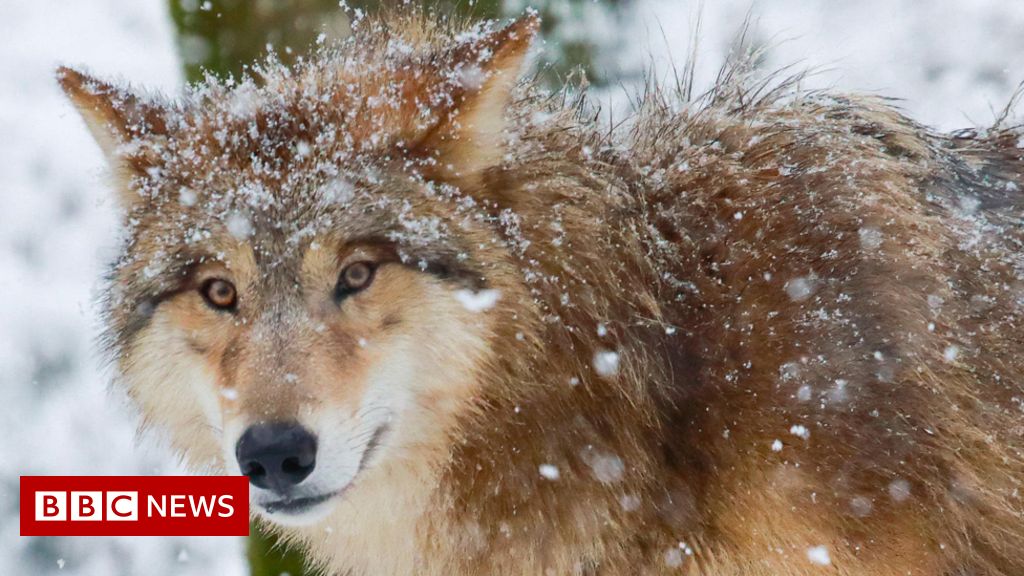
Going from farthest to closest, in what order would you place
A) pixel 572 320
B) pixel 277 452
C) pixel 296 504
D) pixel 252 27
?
1. pixel 252 27
2. pixel 572 320
3. pixel 296 504
4. pixel 277 452

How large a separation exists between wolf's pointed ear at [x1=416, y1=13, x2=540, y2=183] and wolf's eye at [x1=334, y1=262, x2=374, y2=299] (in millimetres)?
330

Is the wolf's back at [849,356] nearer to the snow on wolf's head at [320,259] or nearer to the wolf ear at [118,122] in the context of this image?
the snow on wolf's head at [320,259]

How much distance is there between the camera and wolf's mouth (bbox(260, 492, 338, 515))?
7.32ft

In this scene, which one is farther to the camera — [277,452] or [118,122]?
[118,122]

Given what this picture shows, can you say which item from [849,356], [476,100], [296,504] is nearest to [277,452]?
[296,504]

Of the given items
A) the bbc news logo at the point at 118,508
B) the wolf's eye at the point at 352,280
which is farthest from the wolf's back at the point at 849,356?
the bbc news logo at the point at 118,508

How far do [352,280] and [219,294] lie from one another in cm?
37

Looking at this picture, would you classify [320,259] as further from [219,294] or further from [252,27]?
[252,27]

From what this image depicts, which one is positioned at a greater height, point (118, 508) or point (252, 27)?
point (252, 27)

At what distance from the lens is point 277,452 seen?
6.86 feet

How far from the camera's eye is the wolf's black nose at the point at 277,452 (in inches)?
82.4

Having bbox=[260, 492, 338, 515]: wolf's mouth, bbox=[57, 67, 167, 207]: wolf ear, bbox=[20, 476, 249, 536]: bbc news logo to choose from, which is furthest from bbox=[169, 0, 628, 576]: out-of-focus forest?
bbox=[260, 492, 338, 515]: wolf's mouth

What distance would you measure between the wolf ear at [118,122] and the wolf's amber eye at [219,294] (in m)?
0.40

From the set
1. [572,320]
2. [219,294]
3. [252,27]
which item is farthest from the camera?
[252,27]
